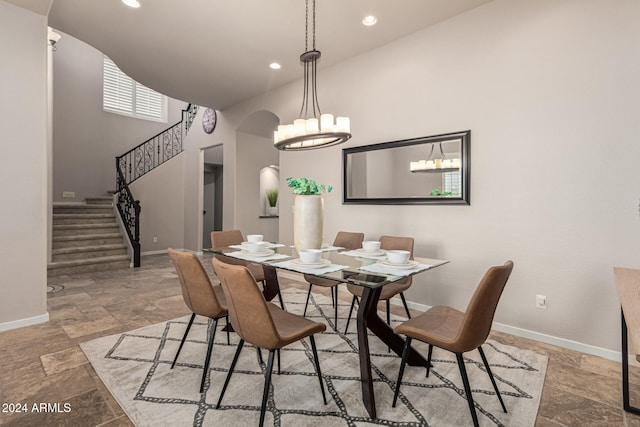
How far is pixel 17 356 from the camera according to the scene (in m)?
2.32

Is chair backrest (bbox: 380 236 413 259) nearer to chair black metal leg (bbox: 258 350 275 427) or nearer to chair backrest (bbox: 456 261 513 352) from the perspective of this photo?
chair backrest (bbox: 456 261 513 352)

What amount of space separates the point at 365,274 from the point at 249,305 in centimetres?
68

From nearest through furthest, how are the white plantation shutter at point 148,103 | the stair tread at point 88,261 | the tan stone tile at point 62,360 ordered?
the tan stone tile at point 62,360 → the stair tread at point 88,261 → the white plantation shutter at point 148,103

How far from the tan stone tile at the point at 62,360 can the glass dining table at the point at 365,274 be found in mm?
1213

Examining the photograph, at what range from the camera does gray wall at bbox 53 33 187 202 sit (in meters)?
6.74

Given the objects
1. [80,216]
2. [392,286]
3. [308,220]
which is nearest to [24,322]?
[308,220]

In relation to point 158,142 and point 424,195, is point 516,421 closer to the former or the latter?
point 424,195

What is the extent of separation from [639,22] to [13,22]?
202 inches

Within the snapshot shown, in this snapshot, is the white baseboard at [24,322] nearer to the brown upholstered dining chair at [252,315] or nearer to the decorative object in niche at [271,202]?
the brown upholstered dining chair at [252,315]

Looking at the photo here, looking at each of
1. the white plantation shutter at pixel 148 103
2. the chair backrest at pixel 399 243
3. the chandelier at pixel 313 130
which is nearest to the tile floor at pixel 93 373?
the chair backrest at pixel 399 243

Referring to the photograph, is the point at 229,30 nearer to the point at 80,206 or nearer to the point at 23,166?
the point at 23,166

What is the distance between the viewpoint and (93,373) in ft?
6.89

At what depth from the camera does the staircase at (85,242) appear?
5.07 meters

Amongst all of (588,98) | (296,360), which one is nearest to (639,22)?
(588,98)
